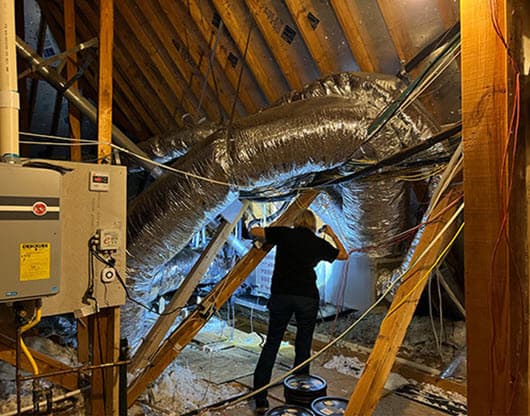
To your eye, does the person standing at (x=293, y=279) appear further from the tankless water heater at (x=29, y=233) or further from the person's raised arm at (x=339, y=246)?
the tankless water heater at (x=29, y=233)

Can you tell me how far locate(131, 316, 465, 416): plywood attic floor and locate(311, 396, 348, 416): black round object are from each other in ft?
1.41

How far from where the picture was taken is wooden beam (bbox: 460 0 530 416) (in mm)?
1239

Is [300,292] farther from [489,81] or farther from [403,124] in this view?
[489,81]

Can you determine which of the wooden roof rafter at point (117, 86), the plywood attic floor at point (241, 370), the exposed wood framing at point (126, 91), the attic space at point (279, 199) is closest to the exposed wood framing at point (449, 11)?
the attic space at point (279, 199)

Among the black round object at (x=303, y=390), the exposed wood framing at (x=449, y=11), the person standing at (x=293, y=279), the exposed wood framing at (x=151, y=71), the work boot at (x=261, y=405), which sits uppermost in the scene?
the exposed wood framing at (x=151, y=71)

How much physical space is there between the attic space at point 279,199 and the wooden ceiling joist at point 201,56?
0.05 ft

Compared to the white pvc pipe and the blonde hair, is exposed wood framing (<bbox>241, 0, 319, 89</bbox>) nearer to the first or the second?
A: the blonde hair

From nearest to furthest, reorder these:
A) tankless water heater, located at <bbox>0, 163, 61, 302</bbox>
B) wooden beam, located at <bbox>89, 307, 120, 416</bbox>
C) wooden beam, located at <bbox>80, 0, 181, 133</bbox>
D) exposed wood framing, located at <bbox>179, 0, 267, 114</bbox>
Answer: tankless water heater, located at <bbox>0, 163, 61, 302</bbox> < wooden beam, located at <bbox>89, 307, 120, 416</bbox> < exposed wood framing, located at <bbox>179, 0, 267, 114</bbox> < wooden beam, located at <bbox>80, 0, 181, 133</bbox>

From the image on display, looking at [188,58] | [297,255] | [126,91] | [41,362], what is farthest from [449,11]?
[126,91]

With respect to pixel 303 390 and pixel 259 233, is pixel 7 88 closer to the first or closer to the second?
pixel 259 233

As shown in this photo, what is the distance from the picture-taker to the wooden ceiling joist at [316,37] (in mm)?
2646

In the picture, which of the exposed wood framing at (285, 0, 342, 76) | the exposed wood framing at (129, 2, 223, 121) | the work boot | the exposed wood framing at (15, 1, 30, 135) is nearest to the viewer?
the exposed wood framing at (285, 0, 342, 76)

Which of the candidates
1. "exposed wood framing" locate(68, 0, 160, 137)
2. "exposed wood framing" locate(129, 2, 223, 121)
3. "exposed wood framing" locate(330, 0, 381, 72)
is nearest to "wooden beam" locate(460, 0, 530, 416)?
"exposed wood framing" locate(330, 0, 381, 72)

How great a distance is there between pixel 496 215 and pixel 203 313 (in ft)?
7.24
